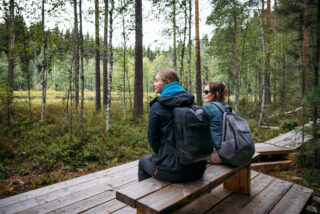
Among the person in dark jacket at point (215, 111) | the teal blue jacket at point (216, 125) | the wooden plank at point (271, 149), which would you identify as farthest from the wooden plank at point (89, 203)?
the wooden plank at point (271, 149)

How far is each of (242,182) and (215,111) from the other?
4.28ft

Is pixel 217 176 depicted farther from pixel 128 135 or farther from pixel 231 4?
pixel 231 4

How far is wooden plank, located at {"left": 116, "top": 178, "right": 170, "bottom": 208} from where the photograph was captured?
1.84 meters

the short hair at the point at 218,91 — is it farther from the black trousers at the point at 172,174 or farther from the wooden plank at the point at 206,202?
the wooden plank at the point at 206,202

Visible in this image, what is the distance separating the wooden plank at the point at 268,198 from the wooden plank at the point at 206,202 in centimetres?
36

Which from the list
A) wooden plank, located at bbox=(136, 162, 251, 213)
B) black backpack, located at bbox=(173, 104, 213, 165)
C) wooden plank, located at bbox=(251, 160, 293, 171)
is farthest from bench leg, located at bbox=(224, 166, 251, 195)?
wooden plank, located at bbox=(251, 160, 293, 171)

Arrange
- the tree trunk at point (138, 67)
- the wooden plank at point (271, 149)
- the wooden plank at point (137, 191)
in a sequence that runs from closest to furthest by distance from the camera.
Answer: the wooden plank at point (137, 191) < the wooden plank at point (271, 149) < the tree trunk at point (138, 67)

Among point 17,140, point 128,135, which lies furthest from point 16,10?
point 128,135

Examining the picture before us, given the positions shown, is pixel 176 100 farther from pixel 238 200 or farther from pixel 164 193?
pixel 238 200

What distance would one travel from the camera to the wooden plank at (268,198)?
2.63m

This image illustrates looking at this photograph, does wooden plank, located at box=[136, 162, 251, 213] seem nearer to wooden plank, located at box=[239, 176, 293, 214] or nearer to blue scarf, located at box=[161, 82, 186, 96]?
wooden plank, located at box=[239, 176, 293, 214]

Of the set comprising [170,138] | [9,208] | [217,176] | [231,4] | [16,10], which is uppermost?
[231,4]

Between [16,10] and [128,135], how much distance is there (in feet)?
24.1

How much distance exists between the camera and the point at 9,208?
112 inches
